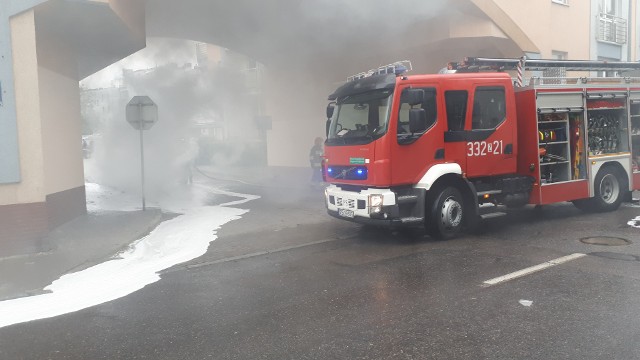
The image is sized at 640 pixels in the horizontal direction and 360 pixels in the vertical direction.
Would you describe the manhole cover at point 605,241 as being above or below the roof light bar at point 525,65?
below

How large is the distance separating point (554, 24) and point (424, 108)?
32.3 ft

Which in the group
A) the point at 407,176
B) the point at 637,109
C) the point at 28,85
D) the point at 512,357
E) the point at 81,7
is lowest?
the point at 512,357

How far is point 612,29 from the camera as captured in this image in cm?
1688

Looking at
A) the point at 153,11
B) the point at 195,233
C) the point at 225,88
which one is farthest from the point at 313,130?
the point at 195,233

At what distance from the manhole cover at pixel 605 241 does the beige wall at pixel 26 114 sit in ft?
25.1

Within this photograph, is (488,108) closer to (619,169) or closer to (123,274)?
(619,169)

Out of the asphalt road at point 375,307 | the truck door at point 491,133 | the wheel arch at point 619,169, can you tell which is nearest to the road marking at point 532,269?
the asphalt road at point 375,307

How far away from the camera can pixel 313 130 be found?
57.6ft

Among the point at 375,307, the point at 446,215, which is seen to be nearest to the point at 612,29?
the point at 446,215

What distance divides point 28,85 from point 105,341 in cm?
456

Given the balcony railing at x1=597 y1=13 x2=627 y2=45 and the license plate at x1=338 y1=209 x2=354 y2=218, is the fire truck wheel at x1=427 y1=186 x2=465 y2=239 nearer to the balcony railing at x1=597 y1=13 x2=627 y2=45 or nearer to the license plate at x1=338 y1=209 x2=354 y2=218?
the license plate at x1=338 y1=209 x2=354 y2=218

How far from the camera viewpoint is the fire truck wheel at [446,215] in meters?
6.96

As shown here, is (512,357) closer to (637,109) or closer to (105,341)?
(105,341)

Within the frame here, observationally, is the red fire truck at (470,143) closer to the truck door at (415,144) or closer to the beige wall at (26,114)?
the truck door at (415,144)
